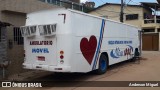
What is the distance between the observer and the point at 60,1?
21031 millimetres

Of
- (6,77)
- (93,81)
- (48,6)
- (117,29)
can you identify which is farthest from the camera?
(48,6)

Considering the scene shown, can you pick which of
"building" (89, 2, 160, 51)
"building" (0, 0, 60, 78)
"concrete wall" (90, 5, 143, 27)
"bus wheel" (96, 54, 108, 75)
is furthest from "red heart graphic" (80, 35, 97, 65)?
"concrete wall" (90, 5, 143, 27)

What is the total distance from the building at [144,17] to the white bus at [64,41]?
2492 centimetres

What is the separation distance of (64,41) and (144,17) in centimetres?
3297

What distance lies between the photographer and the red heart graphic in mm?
11797

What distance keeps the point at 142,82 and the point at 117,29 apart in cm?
501

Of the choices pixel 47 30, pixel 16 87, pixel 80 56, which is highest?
pixel 47 30

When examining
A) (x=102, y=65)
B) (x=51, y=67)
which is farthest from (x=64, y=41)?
(x=102, y=65)

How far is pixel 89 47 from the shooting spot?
12.3 meters

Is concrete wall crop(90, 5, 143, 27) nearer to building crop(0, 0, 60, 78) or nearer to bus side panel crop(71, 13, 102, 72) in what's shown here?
building crop(0, 0, 60, 78)

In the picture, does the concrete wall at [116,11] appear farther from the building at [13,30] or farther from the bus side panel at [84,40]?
the bus side panel at [84,40]

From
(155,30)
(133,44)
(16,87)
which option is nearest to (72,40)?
(16,87)

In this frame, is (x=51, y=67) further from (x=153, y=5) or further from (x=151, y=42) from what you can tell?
(x=153, y=5)

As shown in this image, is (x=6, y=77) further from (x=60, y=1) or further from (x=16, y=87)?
(x=60, y=1)
